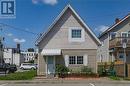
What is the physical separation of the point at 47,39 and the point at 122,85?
1474 centimetres

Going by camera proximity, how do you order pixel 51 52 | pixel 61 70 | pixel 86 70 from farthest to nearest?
pixel 51 52, pixel 86 70, pixel 61 70

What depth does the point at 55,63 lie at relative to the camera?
39812 mm

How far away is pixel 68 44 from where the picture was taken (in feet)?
132

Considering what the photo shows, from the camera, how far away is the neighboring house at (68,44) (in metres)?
39.6

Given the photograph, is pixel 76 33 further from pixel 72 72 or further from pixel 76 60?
pixel 72 72

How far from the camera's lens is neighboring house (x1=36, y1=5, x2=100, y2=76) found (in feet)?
130

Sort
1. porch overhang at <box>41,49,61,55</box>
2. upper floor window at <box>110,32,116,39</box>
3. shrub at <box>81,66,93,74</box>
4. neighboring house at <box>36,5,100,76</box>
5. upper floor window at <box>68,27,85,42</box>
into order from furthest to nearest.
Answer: upper floor window at <box>110,32,116,39</box> < upper floor window at <box>68,27,85,42</box> < neighboring house at <box>36,5,100,76</box> < porch overhang at <box>41,49,61,55</box> < shrub at <box>81,66,93,74</box>

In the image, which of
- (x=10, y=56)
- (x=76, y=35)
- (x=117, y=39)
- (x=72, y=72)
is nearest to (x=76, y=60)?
(x=72, y=72)

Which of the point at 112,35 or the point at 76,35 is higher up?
the point at 112,35

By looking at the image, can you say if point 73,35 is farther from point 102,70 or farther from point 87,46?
point 102,70

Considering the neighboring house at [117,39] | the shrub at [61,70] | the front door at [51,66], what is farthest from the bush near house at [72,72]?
the neighboring house at [117,39]

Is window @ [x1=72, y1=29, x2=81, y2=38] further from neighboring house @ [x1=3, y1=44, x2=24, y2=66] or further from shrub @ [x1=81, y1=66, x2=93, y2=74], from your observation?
neighboring house @ [x1=3, y1=44, x2=24, y2=66]

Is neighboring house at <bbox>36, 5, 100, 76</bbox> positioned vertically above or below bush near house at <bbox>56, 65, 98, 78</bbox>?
above

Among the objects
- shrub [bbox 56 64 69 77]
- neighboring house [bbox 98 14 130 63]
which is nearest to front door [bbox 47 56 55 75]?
shrub [bbox 56 64 69 77]
